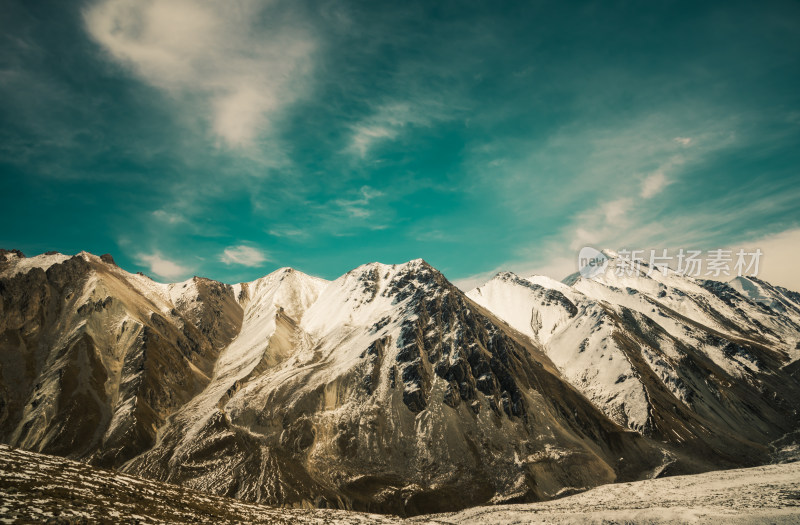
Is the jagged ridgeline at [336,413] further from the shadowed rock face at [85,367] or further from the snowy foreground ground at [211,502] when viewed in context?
the snowy foreground ground at [211,502]

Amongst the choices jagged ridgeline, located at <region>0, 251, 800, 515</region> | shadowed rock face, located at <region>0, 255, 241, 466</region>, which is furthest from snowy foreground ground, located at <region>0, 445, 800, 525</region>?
shadowed rock face, located at <region>0, 255, 241, 466</region>

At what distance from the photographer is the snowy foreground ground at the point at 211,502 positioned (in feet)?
90.9

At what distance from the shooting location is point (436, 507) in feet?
372

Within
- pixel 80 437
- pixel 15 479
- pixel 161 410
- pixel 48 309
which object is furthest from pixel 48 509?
pixel 48 309

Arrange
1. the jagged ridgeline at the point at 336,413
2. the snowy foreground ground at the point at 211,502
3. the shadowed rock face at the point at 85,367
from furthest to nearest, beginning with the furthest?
the shadowed rock face at the point at 85,367 < the jagged ridgeline at the point at 336,413 < the snowy foreground ground at the point at 211,502

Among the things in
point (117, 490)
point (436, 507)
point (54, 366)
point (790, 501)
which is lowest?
point (436, 507)

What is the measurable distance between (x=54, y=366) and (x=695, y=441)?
834 feet

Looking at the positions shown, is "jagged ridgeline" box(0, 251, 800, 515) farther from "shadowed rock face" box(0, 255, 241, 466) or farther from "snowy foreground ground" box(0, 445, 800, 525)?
"snowy foreground ground" box(0, 445, 800, 525)

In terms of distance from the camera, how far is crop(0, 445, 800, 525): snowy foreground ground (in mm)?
27703

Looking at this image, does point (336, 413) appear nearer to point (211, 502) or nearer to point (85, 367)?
point (85, 367)

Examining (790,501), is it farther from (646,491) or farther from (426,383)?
(426,383)

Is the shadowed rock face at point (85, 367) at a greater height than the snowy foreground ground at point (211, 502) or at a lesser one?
greater

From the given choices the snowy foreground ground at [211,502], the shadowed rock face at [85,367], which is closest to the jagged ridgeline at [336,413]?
the shadowed rock face at [85,367]

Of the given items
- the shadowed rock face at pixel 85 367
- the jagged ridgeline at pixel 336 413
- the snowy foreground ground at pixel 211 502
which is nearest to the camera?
the snowy foreground ground at pixel 211 502
